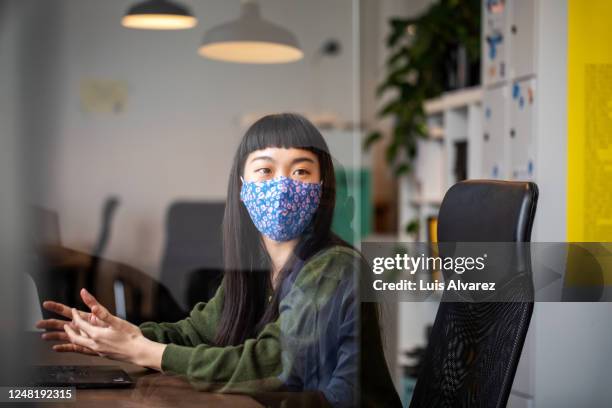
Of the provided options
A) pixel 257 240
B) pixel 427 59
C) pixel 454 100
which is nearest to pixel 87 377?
pixel 257 240

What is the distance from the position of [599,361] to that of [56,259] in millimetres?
1546

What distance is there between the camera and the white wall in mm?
1969

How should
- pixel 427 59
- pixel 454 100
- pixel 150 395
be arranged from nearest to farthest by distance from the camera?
1. pixel 150 395
2. pixel 454 100
3. pixel 427 59

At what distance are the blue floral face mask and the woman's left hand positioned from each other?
385 mm

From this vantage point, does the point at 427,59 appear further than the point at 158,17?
Yes

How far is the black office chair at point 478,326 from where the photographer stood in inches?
72.1

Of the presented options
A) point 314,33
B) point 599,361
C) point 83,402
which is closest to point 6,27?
point 314,33

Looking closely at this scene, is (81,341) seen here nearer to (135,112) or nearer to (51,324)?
(51,324)

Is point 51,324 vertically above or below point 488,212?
below

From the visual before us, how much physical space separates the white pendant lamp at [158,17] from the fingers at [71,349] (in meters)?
0.78

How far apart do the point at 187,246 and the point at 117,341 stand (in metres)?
0.28

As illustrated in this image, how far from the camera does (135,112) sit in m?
1.98

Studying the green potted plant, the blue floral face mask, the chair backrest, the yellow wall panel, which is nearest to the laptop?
the chair backrest

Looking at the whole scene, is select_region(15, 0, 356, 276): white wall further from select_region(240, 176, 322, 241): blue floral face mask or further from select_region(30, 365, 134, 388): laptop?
select_region(30, 365, 134, 388): laptop
